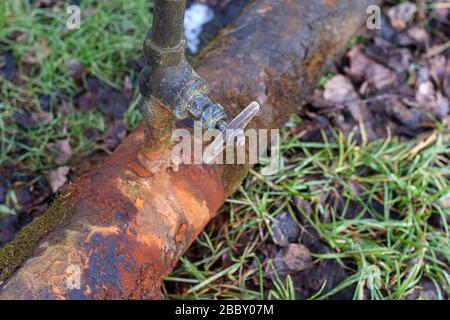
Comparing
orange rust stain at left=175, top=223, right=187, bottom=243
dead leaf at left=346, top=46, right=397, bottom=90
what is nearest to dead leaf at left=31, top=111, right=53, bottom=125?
orange rust stain at left=175, top=223, right=187, bottom=243

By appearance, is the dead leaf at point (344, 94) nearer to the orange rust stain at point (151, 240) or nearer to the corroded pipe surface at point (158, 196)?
the corroded pipe surface at point (158, 196)

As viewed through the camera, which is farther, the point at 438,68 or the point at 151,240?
the point at 438,68

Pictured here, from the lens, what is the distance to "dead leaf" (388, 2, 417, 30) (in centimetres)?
327

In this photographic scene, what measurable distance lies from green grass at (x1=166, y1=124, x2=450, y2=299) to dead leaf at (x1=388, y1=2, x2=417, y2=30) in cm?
83

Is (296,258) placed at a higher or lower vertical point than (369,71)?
lower

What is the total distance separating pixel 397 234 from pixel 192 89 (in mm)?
1361

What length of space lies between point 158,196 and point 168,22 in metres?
0.57

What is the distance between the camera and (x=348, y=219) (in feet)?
8.27

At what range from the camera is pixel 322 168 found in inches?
103

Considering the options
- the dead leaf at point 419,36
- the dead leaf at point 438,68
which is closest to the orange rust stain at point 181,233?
the dead leaf at point 438,68

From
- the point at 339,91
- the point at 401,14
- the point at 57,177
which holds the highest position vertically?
the point at 401,14

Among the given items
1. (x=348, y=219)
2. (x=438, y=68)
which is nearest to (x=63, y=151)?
(x=348, y=219)

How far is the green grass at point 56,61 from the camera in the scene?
2.72 meters

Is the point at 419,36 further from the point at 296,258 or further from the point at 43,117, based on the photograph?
the point at 43,117
